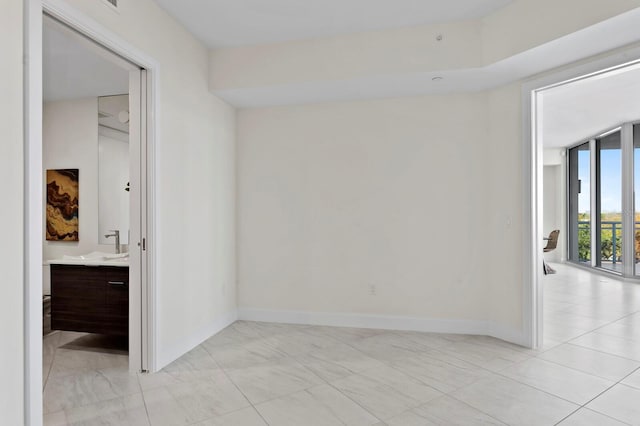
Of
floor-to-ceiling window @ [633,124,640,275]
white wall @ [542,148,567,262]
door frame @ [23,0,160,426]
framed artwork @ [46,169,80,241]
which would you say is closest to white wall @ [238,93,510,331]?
framed artwork @ [46,169,80,241]

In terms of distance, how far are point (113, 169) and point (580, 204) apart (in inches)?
358

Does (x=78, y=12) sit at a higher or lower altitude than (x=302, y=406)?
higher

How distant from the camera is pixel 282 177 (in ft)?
14.4

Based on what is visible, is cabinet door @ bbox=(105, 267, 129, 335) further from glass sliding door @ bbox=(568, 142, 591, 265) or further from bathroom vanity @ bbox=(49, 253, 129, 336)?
glass sliding door @ bbox=(568, 142, 591, 265)

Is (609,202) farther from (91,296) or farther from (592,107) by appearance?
(91,296)

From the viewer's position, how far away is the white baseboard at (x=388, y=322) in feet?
12.3

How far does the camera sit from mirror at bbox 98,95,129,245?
14.2 feet

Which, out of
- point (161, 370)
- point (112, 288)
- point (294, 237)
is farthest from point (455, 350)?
point (112, 288)

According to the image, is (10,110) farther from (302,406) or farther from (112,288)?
(302,406)

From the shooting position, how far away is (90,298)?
3385 mm

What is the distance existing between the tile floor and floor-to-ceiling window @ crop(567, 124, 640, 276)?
12.5ft

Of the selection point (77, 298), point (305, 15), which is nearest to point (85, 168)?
point (77, 298)

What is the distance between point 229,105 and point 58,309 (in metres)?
2.63

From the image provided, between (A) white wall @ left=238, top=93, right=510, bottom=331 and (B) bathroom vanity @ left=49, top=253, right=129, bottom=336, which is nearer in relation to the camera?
(B) bathroom vanity @ left=49, top=253, right=129, bottom=336
